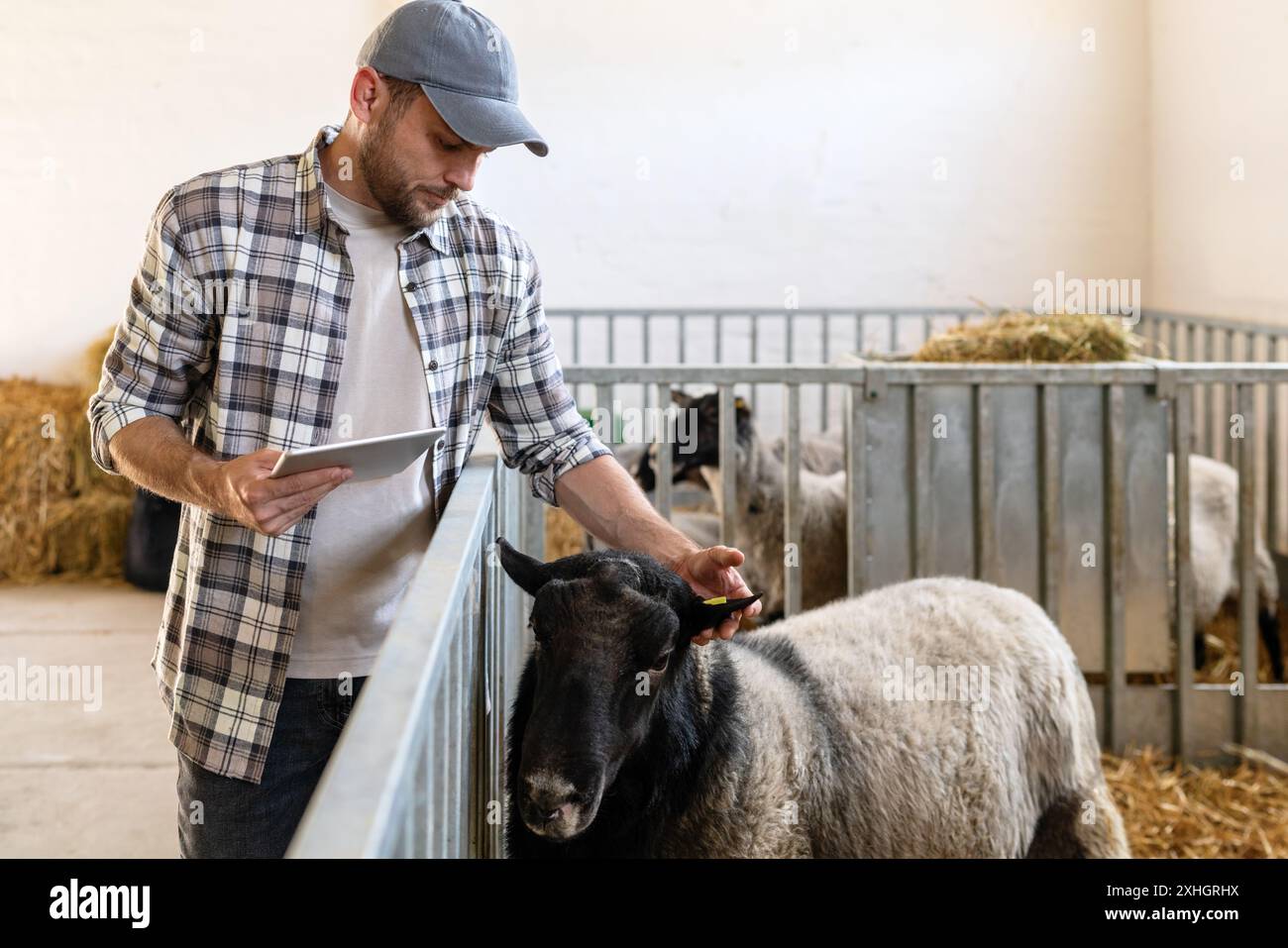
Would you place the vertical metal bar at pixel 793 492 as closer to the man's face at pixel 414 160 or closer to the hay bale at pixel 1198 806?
the hay bale at pixel 1198 806

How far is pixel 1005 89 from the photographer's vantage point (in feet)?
27.3

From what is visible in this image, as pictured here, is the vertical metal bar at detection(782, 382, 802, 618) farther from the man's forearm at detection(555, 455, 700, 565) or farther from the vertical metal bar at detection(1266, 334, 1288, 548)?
the vertical metal bar at detection(1266, 334, 1288, 548)

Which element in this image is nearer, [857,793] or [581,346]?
[857,793]

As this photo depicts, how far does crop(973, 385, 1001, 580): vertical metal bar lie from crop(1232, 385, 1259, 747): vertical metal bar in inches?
31.3

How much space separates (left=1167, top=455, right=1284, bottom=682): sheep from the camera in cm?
465

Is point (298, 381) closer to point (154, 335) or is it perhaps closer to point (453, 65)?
point (154, 335)

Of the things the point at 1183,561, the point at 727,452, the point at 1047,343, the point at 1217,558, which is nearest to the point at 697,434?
the point at 727,452

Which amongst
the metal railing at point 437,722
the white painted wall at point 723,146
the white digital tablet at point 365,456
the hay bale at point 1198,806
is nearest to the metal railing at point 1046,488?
the hay bale at point 1198,806

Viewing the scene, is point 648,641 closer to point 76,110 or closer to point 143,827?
point 143,827

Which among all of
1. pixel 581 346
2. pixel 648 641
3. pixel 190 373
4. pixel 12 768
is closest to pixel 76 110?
pixel 581 346

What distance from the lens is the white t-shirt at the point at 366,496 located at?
198 centimetres

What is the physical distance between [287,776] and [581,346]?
6.58 m

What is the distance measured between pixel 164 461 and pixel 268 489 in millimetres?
293
